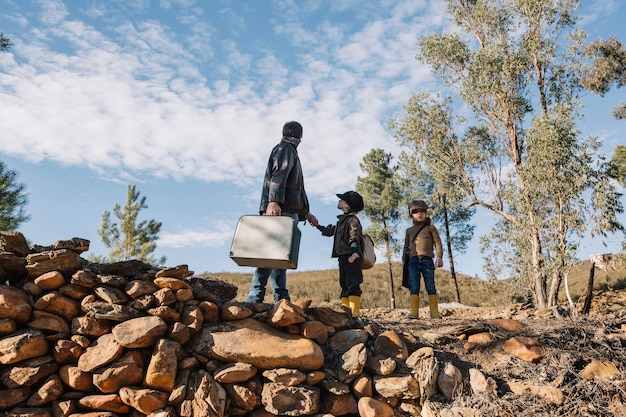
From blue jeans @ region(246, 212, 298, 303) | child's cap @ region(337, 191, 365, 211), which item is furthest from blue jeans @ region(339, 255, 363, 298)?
blue jeans @ region(246, 212, 298, 303)

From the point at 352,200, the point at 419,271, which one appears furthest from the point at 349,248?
the point at 419,271

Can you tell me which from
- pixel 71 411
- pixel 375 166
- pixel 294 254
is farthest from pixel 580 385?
pixel 375 166

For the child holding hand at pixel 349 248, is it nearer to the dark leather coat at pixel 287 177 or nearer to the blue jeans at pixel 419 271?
the dark leather coat at pixel 287 177

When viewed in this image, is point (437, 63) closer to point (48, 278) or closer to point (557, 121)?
point (557, 121)

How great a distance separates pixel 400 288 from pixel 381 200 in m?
8.30

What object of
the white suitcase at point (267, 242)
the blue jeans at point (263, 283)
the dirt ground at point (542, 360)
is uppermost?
the white suitcase at point (267, 242)

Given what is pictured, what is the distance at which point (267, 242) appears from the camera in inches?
173

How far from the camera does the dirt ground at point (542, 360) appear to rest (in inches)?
154

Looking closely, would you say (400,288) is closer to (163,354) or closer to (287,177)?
(287,177)

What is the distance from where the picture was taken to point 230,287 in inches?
197

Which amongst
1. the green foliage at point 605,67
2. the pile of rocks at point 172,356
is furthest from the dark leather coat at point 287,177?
the green foliage at point 605,67

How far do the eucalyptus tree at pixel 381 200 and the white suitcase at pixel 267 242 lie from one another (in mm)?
16379

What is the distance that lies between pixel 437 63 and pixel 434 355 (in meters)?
16.2

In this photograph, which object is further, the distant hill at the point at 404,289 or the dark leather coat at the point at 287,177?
the distant hill at the point at 404,289
